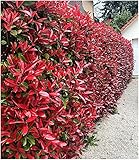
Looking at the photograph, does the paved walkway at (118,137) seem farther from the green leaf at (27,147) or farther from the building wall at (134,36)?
the building wall at (134,36)

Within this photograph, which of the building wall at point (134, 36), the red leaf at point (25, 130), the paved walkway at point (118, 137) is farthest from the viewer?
the building wall at point (134, 36)

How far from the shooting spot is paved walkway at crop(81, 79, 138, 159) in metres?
3.82

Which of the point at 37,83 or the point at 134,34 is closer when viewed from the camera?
the point at 37,83

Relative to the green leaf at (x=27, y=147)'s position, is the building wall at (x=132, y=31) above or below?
above

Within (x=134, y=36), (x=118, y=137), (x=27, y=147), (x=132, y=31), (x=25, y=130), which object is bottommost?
(x=118, y=137)

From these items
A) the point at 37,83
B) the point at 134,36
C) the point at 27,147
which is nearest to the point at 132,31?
the point at 134,36

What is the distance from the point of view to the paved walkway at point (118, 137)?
3822 millimetres

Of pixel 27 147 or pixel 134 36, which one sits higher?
pixel 134 36

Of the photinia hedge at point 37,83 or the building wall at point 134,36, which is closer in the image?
the photinia hedge at point 37,83

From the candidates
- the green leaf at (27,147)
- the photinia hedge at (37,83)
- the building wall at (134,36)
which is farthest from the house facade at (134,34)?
the green leaf at (27,147)

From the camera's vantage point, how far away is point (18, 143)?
82.6 inches

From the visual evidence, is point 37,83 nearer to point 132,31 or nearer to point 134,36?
point 134,36

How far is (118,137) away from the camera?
4469 millimetres

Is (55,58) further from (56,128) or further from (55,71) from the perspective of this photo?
(56,128)
